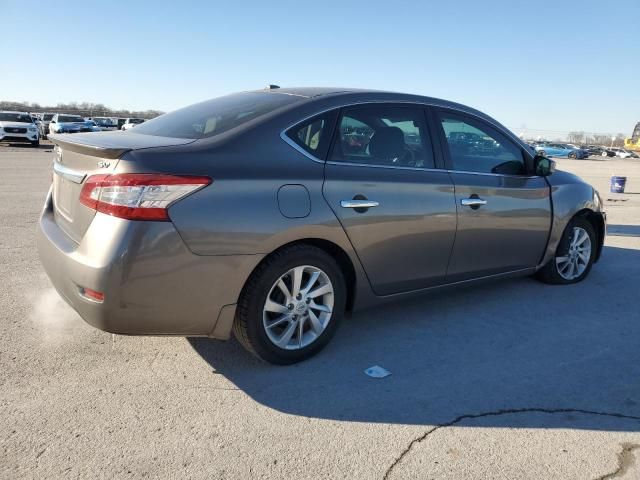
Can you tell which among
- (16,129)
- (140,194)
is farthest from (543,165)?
(16,129)

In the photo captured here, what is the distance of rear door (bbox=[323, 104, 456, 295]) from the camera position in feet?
11.3

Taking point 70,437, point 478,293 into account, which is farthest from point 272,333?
point 478,293

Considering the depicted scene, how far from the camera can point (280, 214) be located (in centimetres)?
307

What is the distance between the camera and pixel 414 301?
464 cm

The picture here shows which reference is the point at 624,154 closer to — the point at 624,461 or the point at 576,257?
the point at 576,257

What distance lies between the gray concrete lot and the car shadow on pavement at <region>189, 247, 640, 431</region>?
0.5 inches

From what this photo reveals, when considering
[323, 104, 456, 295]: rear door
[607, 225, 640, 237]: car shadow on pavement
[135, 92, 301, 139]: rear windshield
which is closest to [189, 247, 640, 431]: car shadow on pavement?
[323, 104, 456, 295]: rear door

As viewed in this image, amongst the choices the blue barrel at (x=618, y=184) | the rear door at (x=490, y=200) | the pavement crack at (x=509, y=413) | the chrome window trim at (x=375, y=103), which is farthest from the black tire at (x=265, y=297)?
the blue barrel at (x=618, y=184)

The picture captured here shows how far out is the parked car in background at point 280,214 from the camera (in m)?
2.76

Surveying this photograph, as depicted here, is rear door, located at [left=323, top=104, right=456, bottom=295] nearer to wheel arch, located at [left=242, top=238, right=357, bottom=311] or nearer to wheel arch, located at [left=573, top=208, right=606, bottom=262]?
wheel arch, located at [left=242, top=238, right=357, bottom=311]

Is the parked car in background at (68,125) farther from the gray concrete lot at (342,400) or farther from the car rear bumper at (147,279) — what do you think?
the car rear bumper at (147,279)

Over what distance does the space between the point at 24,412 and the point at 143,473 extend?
33.3 inches

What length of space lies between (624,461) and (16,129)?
1212 inches

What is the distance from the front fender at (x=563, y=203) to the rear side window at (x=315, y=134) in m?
2.46
